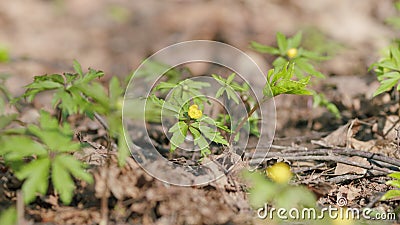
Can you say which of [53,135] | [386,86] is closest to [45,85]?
[53,135]

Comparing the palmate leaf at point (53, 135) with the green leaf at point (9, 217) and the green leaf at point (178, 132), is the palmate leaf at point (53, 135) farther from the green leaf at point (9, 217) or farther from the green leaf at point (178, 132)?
the green leaf at point (178, 132)

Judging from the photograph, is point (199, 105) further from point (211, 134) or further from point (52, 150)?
point (52, 150)

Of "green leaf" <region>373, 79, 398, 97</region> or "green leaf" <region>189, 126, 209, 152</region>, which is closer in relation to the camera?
"green leaf" <region>189, 126, 209, 152</region>

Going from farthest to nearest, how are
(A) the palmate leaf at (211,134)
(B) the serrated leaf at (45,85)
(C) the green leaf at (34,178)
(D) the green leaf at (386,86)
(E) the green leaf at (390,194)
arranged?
(D) the green leaf at (386,86), (A) the palmate leaf at (211,134), (B) the serrated leaf at (45,85), (E) the green leaf at (390,194), (C) the green leaf at (34,178)

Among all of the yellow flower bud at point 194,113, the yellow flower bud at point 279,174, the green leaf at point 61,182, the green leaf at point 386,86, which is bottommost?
the green leaf at point 61,182

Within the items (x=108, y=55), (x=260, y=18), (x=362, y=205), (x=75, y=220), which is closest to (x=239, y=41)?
(x=260, y=18)

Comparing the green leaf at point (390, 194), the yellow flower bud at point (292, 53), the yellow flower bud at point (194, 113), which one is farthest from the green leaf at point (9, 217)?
the yellow flower bud at point (292, 53)

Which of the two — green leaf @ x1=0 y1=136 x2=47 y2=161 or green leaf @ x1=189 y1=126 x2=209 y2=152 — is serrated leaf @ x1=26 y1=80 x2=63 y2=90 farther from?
green leaf @ x1=189 y1=126 x2=209 y2=152

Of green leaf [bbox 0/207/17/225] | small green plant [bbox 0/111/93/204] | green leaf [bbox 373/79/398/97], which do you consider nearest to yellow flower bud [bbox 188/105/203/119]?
small green plant [bbox 0/111/93/204]

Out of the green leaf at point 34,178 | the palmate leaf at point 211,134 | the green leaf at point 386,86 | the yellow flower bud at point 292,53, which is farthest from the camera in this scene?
the yellow flower bud at point 292,53

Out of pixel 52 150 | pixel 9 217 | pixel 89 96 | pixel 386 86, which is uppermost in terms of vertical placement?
pixel 386 86
